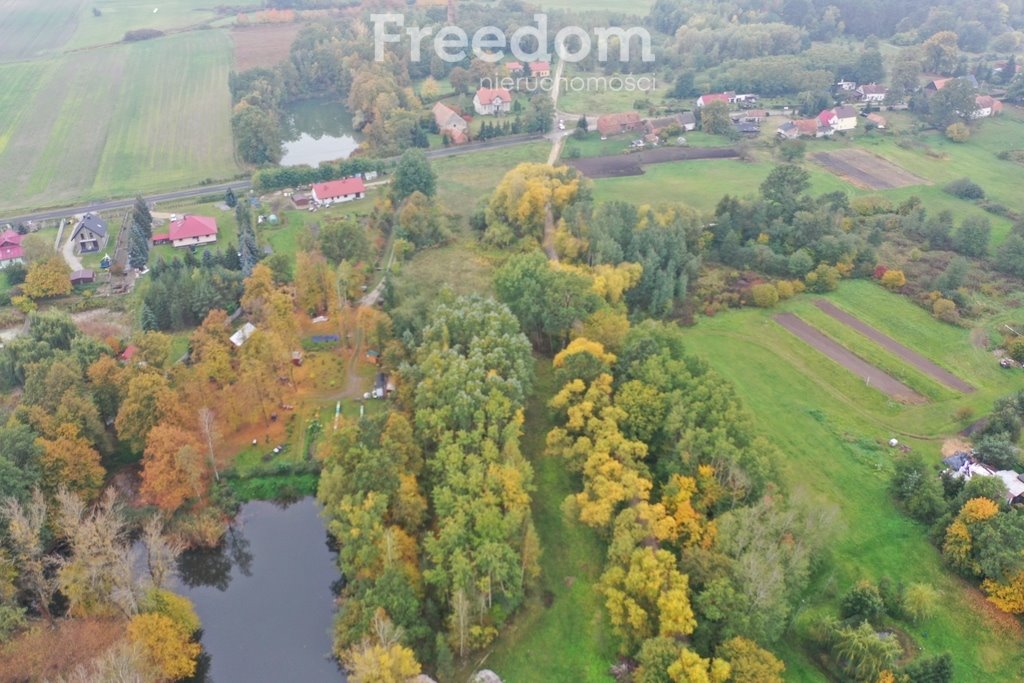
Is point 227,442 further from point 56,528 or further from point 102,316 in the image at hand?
point 102,316

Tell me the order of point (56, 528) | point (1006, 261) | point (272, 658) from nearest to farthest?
point (272, 658)
point (56, 528)
point (1006, 261)

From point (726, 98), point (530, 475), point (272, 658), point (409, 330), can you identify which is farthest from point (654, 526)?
point (726, 98)

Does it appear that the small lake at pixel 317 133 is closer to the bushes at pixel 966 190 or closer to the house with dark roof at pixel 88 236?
the house with dark roof at pixel 88 236

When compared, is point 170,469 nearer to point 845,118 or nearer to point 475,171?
point 475,171

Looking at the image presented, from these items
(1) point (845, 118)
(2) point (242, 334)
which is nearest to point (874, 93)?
(1) point (845, 118)

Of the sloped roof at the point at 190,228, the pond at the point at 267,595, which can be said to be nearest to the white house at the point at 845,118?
the sloped roof at the point at 190,228

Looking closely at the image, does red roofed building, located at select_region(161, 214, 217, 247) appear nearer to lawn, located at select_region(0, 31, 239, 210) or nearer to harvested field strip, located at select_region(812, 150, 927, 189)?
lawn, located at select_region(0, 31, 239, 210)
